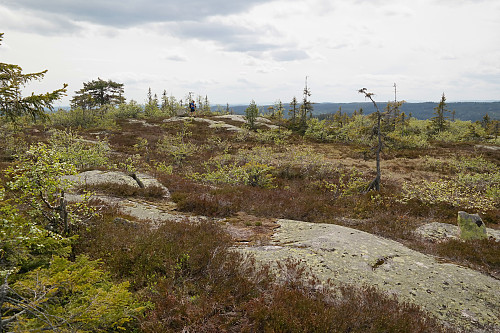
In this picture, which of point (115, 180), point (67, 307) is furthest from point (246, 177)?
point (67, 307)

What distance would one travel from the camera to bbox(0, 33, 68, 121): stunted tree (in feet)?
21.5

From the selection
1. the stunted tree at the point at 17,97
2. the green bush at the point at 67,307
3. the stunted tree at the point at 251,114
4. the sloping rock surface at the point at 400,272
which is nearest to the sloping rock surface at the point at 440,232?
the sloping rock surface at the point at 400,272

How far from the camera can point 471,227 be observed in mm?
9289

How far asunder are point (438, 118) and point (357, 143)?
2968 cm

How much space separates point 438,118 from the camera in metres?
56.4

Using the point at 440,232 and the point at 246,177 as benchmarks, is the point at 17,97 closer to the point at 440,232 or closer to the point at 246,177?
the point at 246,177

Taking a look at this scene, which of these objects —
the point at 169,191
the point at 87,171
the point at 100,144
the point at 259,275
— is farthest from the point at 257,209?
the point at 100,144

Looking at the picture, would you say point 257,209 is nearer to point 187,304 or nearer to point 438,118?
point 187,304

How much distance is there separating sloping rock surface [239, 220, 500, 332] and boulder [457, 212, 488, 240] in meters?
3.23

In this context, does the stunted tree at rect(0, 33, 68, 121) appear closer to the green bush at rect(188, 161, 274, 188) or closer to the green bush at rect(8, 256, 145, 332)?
the green bush at rect(8, 256, 145, 332)

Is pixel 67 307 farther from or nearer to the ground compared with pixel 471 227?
farther from the ground

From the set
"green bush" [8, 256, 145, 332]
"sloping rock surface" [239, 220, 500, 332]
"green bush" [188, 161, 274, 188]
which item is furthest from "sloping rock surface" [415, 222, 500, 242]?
"green bush" [8, 256, 145, 332]

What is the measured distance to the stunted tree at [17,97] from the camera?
21.5 feet

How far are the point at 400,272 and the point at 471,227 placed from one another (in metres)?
5.40
